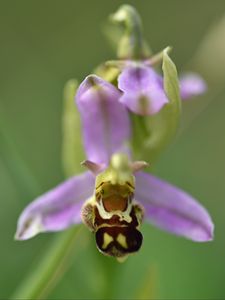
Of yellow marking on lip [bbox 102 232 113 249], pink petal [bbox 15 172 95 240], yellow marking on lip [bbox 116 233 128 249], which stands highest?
pink petal [bbox 15 172 95 240]

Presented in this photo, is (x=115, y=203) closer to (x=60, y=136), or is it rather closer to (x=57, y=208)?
(x=57, y=208)

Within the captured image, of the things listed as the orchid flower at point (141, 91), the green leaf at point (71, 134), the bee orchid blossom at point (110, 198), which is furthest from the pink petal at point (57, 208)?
the orchid flower at point (141, 91)

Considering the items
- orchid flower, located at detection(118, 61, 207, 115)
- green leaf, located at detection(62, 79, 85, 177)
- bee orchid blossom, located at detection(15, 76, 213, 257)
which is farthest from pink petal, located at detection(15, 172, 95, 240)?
→ orchid flower, located at detection(118, 61, 207, 115)

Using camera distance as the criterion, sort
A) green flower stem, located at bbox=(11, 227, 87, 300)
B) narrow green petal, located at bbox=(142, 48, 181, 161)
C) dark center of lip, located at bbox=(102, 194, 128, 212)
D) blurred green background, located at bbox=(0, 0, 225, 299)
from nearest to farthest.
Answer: narrow green petal, located at bbox=(142, 48, 181, 161) → dark center of lip, located at bbox=(102, 194, 128, 212) → green flower stem, located at bbox=(11, 227, 87, 300) → blurred green background, located at bbox=(0, 0, 225, 299)

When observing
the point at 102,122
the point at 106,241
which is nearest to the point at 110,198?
the point at 106,241

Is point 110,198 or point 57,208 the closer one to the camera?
point 110,198

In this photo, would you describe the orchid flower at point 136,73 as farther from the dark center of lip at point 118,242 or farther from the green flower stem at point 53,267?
the green flower stem at point 53,267

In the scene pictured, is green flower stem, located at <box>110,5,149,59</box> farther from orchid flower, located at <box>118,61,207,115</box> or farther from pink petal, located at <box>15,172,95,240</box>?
pink petal, located at <box>15,172,95,240</box>
